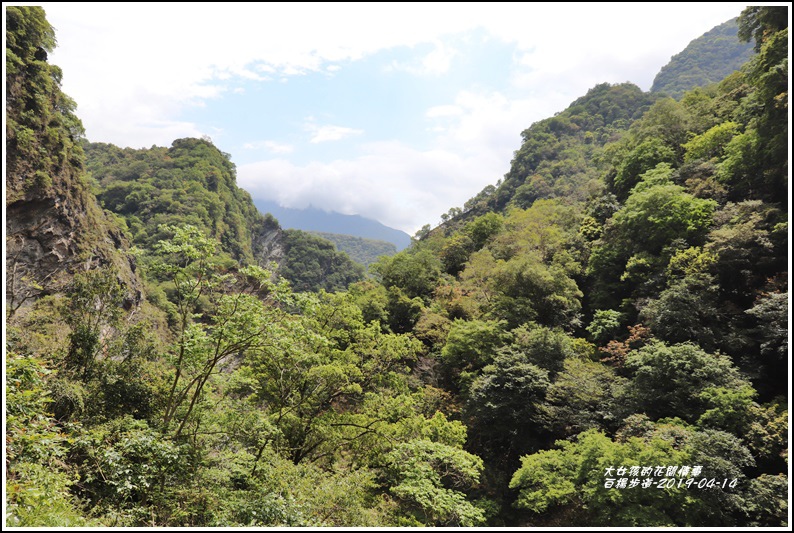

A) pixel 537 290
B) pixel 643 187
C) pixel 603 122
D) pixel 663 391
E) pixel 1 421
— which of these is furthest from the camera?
pixel 603 122

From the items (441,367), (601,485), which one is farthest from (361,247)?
(601,485)

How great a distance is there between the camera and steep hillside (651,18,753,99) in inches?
3519

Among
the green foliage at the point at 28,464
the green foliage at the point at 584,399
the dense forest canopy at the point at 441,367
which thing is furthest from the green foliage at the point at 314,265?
the green foliage at the point at 28,464

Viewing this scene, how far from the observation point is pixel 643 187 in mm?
21031

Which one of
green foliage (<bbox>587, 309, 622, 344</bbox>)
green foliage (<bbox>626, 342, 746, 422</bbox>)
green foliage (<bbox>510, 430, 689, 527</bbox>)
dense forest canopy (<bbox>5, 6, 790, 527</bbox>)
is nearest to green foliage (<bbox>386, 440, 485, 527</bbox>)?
dense forest canopy (<bbox>5, 6, 790, 527</bbox>)

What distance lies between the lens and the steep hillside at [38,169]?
59.1 ft

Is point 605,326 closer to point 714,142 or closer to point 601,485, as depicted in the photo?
point 601,485

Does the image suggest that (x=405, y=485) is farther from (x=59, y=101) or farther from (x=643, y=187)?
(x=59, y=101)

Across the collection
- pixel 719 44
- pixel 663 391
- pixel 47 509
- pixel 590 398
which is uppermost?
pixel 719 44

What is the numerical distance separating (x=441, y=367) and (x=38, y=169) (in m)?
22.2

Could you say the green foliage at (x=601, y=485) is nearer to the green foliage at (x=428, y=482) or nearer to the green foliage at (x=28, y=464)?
the green foliage at (x=428, y=482)

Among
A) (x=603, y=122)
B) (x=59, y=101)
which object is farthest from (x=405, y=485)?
(x=603, y=122)

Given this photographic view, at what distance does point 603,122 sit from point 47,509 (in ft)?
268

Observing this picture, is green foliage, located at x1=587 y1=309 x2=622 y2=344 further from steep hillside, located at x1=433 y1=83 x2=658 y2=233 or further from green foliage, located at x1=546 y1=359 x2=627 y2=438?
steep hillside, located at x1=433 y1=83 x2=658 y2=233
